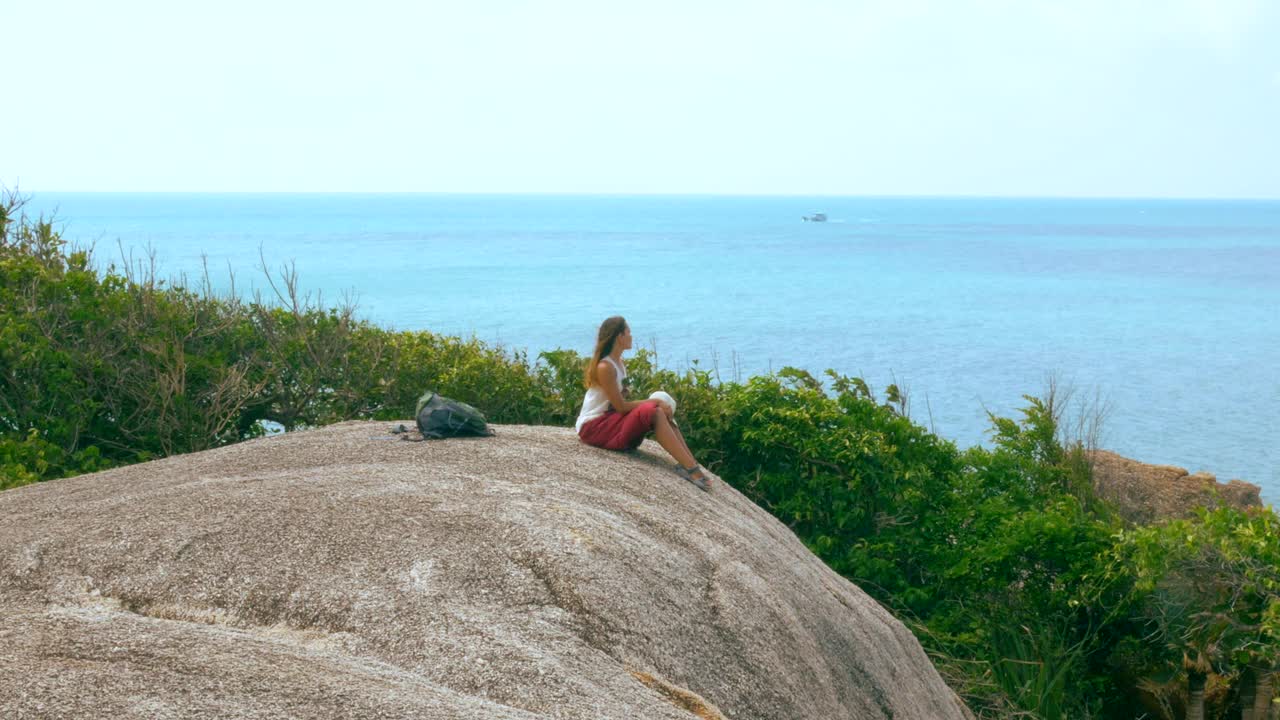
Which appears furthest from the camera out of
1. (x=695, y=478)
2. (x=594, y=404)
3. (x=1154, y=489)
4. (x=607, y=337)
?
(x=1154, y=489)

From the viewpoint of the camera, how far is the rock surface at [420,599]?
6043 mm

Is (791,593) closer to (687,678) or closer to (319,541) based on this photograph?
(687,678)

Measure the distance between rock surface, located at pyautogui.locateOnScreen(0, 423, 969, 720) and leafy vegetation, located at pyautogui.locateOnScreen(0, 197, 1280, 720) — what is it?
445 centimetres

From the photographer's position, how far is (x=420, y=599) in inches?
303

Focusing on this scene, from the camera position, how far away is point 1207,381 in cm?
8031

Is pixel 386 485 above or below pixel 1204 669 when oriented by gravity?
above

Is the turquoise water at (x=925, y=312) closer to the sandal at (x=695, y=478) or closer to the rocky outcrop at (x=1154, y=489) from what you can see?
the rocky outcrop at (x=1154, y=489)

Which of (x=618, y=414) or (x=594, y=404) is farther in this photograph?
(x=594, y=404)

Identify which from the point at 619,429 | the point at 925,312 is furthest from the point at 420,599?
the point at 925,312

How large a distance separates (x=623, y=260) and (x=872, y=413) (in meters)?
149

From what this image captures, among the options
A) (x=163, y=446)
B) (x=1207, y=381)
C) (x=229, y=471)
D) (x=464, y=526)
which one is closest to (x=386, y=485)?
(x=464, y=526)

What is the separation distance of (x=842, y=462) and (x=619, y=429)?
5.93 m

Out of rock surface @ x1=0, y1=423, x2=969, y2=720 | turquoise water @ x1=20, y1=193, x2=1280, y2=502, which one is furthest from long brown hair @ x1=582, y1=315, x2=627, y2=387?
turquoise water @ x1=20, y1=193, x2=1280, y2=502

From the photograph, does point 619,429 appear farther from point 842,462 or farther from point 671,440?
point 842,462
